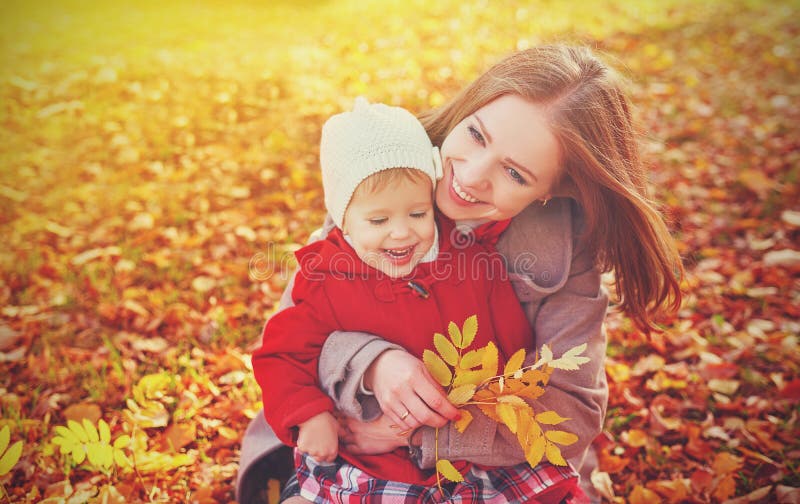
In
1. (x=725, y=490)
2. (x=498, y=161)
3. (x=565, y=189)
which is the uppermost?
(x=498, y=161)

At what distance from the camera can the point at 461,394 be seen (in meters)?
1.70

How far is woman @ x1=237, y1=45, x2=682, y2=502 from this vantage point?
183 cm

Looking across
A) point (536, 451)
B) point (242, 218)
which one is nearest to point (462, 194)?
point (536, 451)

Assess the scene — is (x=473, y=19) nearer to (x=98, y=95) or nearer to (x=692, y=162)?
(x=692, y=162)

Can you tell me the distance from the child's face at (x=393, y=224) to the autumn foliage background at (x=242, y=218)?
0.97 meters

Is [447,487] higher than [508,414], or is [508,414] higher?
[508,414]

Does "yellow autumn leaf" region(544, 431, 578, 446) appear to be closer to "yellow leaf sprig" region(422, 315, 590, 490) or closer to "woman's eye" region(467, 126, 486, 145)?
"yellow leaf sprig" region(422, 315, 590, 490)

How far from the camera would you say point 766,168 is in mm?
4852

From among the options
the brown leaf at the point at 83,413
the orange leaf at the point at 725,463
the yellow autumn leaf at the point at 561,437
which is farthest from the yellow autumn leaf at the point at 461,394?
the brown leaf at the point at 83,413

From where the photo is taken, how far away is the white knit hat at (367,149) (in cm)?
173

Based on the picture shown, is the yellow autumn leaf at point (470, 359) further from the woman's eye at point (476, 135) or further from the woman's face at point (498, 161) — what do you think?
the woman's eye at point (476, 135)

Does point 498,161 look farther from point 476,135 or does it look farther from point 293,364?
point 293,364

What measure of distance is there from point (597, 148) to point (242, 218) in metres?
2.79

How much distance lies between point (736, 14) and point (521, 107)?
29.0ft
